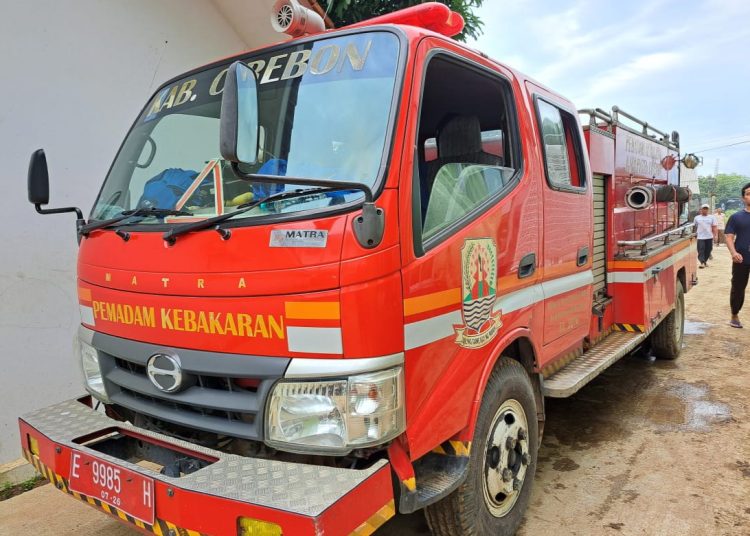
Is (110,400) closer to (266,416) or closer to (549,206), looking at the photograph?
(266,416)

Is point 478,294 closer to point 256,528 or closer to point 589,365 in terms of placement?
point 256,528

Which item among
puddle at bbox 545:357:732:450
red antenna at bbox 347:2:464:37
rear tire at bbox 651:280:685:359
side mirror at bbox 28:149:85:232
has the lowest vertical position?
puddle at bbox 545:357:732:450

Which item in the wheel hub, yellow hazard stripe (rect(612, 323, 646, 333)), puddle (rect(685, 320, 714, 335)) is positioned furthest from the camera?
puddle (rect(685, 320, 714, 335))

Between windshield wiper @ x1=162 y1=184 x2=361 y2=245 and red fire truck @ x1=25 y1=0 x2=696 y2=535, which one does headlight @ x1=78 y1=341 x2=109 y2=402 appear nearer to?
red fire truck @ x1=25 y1=0 x2=696 y2=535

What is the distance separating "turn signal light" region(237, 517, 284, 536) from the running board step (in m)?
1.95

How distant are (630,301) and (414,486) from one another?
311cm

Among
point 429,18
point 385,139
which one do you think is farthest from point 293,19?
point 385,139

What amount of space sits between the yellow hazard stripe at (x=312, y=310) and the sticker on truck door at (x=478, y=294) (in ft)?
2.00

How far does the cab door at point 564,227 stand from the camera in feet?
9.91

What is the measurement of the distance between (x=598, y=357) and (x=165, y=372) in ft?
9.53

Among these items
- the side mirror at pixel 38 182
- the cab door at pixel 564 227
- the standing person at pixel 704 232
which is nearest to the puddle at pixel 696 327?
the cab door at pixel 564 227

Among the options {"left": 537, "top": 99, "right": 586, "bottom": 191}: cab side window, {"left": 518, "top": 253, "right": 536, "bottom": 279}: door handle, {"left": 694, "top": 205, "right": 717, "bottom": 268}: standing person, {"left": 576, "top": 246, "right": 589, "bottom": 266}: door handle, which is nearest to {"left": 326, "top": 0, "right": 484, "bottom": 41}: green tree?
{"left": 537, "top": 99, "right": 586, "bottom": 191}: cab side window

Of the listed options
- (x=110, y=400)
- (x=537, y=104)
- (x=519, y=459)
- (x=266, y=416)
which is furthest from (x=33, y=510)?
(x=537, y=104)

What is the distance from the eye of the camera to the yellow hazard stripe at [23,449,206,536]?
1.75 metres
